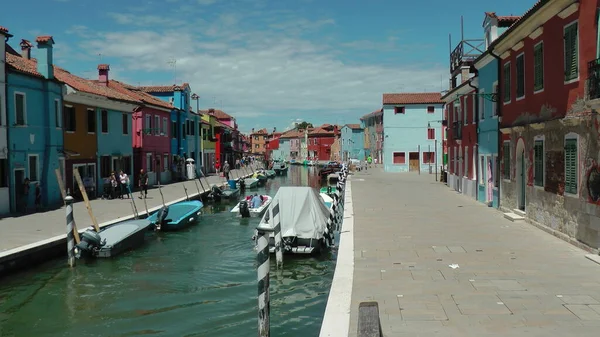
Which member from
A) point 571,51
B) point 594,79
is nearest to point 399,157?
point 571,51

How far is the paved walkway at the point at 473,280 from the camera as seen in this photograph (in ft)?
22.7

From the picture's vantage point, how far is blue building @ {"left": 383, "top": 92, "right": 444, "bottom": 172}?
57.1m

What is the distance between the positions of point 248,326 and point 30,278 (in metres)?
6.73

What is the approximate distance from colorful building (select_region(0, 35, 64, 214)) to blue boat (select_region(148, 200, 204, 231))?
18.5 ft

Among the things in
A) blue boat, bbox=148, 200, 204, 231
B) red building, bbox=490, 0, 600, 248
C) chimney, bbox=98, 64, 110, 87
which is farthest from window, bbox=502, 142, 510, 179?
chimney, bbox=98, 64, 110, 87

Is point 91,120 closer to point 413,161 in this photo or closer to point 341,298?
point 341,298

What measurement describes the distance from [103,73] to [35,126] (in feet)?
46.4

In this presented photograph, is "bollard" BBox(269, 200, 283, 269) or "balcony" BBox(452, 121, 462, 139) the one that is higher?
"balcony" BBox(452, 121, 462, 139)

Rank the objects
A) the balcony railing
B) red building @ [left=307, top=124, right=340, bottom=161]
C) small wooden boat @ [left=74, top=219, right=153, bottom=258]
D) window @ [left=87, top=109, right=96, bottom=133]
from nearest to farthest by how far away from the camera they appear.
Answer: the balcony railing
small wooden boat @ [left=74, top=219, right=153, bottom=258]
window @ [left=87, top=109, right=96, bottom=133]
red building @ [left=307, top=124, right=340, bottom=161]

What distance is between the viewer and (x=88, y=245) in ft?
50.6

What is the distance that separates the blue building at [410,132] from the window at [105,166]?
1307 inches

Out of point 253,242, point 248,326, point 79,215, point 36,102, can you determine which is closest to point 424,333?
point 248,326

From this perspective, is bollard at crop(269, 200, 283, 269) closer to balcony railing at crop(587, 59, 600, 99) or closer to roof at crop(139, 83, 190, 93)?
balcony railing at crop(587, 59, 600, 99)

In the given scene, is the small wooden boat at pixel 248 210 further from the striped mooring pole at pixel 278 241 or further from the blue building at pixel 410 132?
the blue building at pixel 410 132
